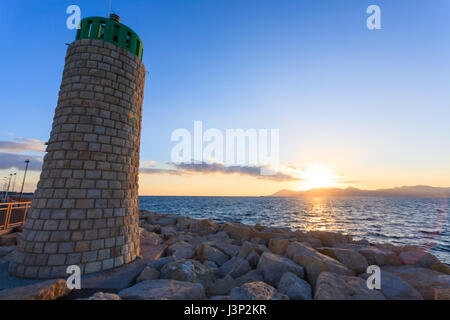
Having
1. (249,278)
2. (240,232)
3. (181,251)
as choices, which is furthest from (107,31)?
(240,232)

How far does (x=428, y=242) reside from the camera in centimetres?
1852

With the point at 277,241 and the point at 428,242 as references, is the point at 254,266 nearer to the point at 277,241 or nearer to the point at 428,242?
the point at 277,241

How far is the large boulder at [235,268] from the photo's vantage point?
624cm

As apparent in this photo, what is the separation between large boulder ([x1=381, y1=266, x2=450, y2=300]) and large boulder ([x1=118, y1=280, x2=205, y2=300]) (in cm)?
566

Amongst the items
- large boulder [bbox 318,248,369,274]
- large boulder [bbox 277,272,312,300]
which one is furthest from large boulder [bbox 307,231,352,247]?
large boulder [bbox 277,272,312,300]

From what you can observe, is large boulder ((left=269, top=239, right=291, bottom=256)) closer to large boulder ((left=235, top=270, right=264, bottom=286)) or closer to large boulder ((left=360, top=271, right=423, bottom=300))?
large boulder ((left=235, top=270, right=264, bottom=286))

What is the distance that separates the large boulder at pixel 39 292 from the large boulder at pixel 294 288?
488cm

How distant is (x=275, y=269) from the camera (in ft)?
19.2

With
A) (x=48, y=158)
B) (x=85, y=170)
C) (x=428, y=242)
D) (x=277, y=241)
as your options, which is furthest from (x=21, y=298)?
(x=428, y=242)

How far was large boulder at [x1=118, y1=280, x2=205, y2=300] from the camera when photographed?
4098 mm

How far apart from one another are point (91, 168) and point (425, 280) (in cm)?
1007

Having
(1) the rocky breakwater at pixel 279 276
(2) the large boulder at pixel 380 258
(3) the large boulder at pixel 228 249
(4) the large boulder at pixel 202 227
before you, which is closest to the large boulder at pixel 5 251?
(1) the rocky breakwater at pixel 279 276

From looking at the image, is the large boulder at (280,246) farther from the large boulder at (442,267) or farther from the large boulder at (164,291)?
the large boulder at (442,267)

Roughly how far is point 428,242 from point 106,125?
88.7ft
